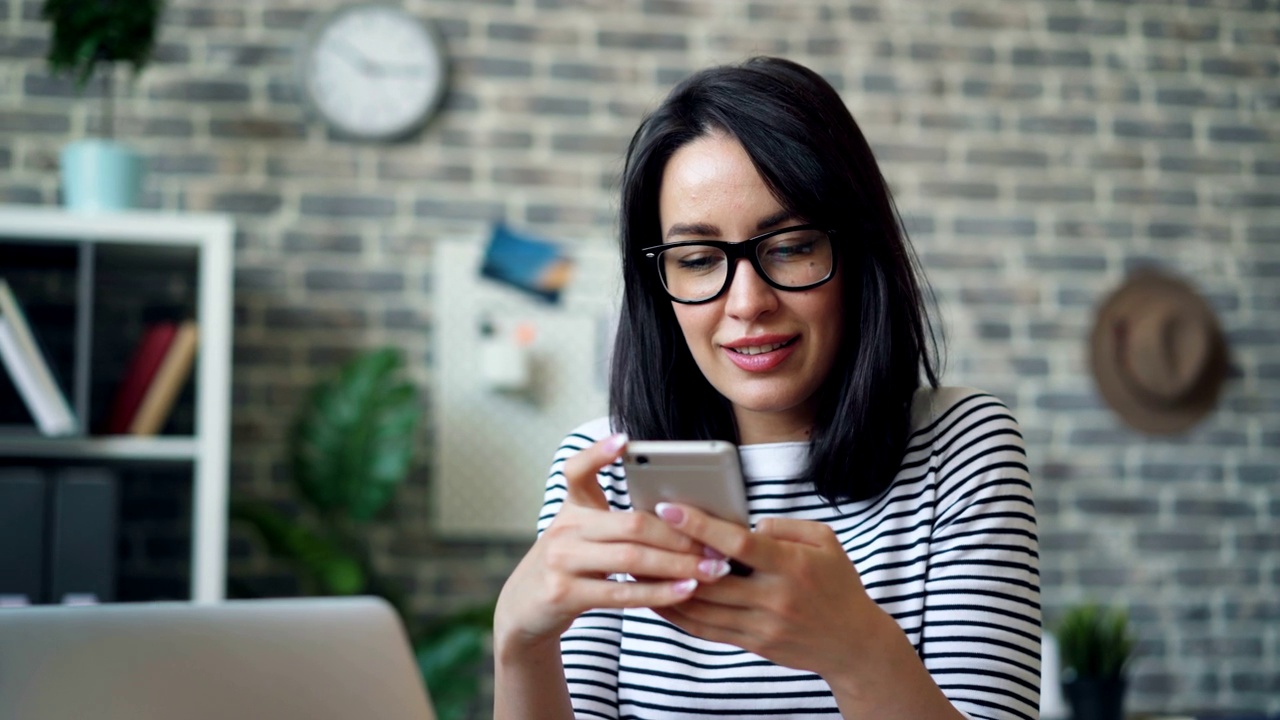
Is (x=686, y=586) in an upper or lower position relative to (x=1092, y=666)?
upper

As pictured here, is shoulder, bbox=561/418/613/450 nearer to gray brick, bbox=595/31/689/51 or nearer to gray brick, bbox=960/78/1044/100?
gray brick, bbox=595/31/689/51

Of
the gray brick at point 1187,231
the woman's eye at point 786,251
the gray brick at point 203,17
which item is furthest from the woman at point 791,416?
the gray brick at point 1187,231

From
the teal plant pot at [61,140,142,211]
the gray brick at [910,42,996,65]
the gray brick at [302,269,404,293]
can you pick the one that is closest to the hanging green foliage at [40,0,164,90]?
the teal plant pot at [61,140,142,211]

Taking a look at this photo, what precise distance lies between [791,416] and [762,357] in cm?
14

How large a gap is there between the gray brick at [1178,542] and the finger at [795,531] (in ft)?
9.12

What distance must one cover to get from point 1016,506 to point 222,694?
0.72 metres

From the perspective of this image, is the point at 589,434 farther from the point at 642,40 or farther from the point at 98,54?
the point at 642,40

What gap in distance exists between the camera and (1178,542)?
11.5ft

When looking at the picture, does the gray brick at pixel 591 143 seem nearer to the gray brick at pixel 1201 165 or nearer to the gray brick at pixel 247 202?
the gray brick at pixel 247 202

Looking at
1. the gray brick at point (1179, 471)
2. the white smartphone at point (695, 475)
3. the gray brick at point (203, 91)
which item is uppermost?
the gray brick at point (203, 91)

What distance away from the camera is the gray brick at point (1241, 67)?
3643 mm

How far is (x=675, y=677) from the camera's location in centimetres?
128

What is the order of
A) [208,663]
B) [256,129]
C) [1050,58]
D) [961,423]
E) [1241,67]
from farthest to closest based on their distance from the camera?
[1241,67], [1050,58], [256,129], [961,423], [208,663]

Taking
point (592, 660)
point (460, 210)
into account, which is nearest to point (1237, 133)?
point (460, 210)
